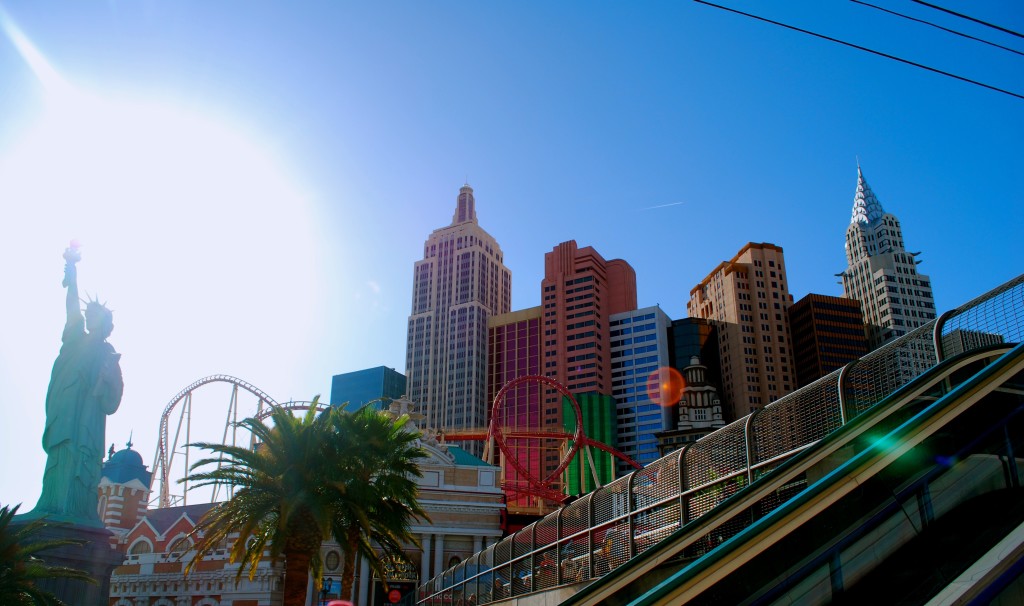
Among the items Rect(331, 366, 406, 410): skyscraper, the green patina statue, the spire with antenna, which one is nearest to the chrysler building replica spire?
the spire with antenna

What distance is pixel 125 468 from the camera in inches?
2574

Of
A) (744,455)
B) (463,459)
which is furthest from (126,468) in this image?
(744,455)

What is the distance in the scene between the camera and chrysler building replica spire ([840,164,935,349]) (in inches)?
5408

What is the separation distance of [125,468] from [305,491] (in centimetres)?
4858

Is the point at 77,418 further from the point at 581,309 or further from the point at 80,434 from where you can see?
the point at 581,309

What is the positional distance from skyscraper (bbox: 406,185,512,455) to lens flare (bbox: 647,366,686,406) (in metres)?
33.7

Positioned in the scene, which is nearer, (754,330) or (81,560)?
(81,560)

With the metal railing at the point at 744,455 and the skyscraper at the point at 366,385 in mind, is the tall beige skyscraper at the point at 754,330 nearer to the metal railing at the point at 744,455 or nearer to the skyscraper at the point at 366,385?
the skyscraper at the point at 366,385

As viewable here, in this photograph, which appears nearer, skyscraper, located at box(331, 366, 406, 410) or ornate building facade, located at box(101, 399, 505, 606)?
ornate building facade, located at box(101, 399, 505, 606)

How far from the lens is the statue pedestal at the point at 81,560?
3497cm

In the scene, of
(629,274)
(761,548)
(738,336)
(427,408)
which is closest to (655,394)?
(738,336)

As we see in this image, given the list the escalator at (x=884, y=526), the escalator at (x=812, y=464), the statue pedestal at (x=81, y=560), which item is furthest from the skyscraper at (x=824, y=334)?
the escalator at (x=884, y=526)

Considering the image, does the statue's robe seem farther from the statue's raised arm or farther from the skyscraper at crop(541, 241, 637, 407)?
the skyscraper at crop(541, 241, 637, 407)

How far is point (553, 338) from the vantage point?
5861 inches
